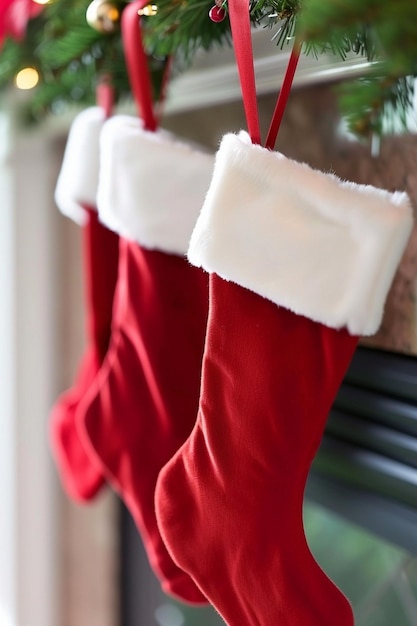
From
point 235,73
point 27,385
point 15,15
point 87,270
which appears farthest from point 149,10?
point 27,385

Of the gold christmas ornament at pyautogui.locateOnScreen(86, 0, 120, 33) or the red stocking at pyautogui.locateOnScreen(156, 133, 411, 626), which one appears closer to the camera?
the red stocking at pyautogui.locateOnScreen(156, 133, 411, 626)

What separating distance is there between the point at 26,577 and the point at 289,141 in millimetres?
1080

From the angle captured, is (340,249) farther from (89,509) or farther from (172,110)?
(89,509)

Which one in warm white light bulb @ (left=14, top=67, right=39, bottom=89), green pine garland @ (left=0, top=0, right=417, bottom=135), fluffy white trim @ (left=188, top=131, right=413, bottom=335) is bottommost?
fluffy white trim @ (left=188, top=131, right=413, bottom=335)

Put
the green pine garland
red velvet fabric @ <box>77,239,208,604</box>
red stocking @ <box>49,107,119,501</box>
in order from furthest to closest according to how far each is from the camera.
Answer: red stocking @ <box>49,107,119,501</box> → red velvet fabric @ <box>77,239,208,604</box> → the green pine garland

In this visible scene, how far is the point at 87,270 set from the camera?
3.43 ft

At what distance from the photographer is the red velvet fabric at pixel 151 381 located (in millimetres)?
843

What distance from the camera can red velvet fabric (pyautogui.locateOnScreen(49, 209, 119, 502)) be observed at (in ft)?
3.39

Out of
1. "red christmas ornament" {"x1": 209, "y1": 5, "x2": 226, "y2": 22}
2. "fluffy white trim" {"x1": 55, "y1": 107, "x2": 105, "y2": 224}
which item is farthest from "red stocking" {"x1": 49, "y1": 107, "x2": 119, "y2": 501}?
"red christmas ornament" {"x1": 209, "y1": 5, "x2": 226, "y2": 22}

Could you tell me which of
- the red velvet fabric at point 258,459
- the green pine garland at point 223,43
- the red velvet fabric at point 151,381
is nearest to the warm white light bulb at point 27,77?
the green pine garland at point 223,43

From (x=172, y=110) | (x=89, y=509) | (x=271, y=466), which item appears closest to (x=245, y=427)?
(x=271, y=466)

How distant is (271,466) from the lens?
677mm

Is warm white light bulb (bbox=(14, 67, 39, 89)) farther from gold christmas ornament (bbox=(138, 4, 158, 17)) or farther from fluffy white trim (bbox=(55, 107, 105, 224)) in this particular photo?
gold christmas ornament (bbox=(138, 4, 158, 17))

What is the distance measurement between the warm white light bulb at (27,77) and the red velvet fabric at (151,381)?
0.33 m
